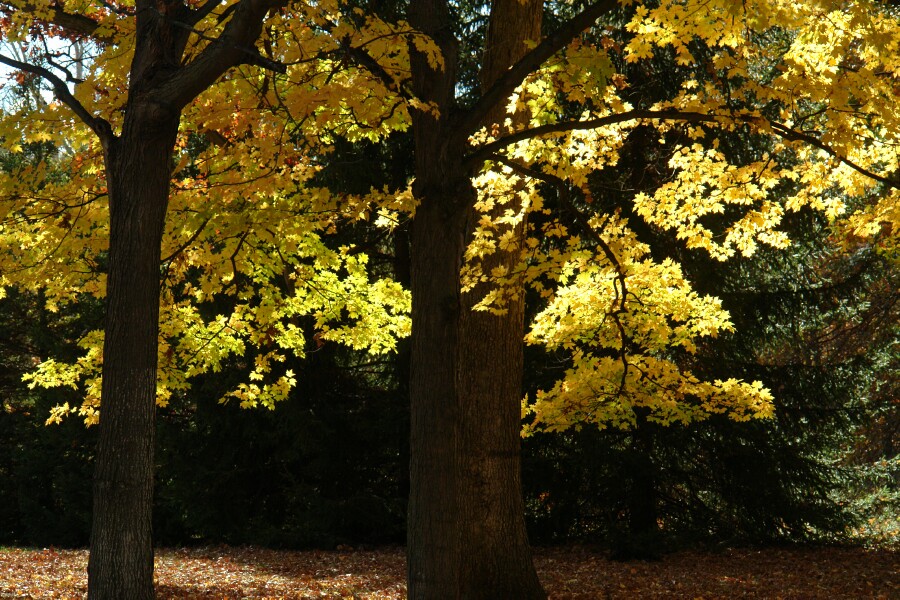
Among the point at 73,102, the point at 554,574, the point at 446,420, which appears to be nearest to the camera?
the point at 73,102

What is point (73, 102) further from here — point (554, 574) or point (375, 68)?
point (554, 574)

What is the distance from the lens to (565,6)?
11617 millimetres

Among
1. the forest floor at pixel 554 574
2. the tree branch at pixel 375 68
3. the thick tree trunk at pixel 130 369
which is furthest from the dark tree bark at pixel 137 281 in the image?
the forest floor at pixel 554 574

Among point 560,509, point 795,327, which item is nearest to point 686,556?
point 560,509

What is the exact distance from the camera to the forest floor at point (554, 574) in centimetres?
840

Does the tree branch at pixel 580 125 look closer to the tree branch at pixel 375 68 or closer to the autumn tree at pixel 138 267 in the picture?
the tree branch at pixel 375 68

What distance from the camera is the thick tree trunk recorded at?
5.19 m

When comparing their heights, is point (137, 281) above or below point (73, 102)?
below

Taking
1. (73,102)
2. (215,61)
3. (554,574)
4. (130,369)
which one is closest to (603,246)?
(215,61)

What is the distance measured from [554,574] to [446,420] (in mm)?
4545

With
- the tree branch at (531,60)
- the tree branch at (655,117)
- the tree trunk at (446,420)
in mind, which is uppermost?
the tree branch at (531,60)

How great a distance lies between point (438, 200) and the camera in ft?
19.7

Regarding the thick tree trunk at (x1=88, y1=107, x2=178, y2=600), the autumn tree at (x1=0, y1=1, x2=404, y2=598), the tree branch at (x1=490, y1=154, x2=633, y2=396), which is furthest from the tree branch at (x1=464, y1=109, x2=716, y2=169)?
the thick tree trunk at (x1=88, y1=107, x2=178, y2=600)

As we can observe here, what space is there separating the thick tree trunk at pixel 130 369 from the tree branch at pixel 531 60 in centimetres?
204
